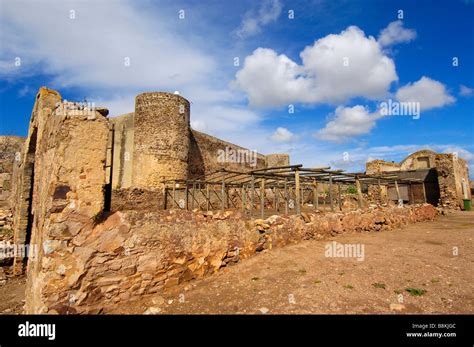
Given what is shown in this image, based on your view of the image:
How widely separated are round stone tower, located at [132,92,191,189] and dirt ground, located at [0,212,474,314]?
930cm

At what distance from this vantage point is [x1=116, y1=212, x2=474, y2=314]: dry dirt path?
344cm

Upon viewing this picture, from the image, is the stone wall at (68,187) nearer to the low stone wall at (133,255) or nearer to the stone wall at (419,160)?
the low stone wall at (133,255)

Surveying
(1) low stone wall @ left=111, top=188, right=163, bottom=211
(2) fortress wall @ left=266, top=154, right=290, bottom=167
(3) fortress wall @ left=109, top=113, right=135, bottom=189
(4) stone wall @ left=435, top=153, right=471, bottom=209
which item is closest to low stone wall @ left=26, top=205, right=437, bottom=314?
(1) low stone wall @ left=111, top=188, right=163, bottom=211

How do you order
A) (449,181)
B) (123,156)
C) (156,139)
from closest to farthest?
(156,139) < (449,181) < (123,156)

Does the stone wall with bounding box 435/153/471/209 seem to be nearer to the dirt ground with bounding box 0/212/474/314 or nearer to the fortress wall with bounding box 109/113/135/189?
the dirt ground with bounding box 0/212/474/314

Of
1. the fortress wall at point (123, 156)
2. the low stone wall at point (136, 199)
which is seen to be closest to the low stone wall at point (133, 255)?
the low stone wall at point (136, 199)

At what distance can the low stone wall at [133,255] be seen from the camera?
10.8 ft

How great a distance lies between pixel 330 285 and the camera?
404 centimetres

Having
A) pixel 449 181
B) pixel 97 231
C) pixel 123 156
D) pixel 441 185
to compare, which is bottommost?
pixel 97 231

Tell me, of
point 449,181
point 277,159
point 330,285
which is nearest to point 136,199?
point 330,285

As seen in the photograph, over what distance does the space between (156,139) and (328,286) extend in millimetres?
13344

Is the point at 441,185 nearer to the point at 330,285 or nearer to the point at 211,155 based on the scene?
the point at 211,155

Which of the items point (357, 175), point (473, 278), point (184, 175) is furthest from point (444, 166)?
point (184, 175)

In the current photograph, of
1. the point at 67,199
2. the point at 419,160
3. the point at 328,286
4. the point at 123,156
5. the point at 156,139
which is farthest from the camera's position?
the point at 419,160
